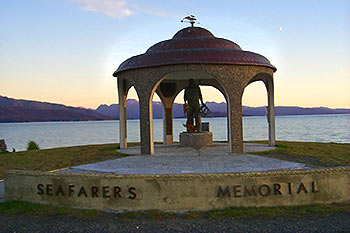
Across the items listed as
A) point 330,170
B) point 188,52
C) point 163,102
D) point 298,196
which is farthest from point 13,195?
point 163,102

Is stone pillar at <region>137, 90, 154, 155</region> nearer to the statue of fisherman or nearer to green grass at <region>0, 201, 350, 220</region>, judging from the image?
the statue of fisherman

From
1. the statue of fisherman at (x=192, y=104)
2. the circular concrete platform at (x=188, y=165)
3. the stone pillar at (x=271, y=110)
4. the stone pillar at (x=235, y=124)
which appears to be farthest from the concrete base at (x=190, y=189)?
the statue of fisherman at (x=192, y=104)

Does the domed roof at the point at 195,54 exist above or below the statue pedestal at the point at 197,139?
above

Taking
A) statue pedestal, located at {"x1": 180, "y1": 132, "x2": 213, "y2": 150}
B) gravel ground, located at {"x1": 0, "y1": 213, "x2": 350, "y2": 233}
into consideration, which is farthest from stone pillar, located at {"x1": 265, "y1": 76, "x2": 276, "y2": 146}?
gravel ground, located at {"x1": 0, "y1": 213, "x2": 350, "y2": 233}

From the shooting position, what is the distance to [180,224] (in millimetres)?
6852

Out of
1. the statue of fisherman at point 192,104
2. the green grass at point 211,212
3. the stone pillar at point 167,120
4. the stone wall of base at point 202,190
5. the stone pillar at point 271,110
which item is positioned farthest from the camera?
the stone pillar at point 167,120

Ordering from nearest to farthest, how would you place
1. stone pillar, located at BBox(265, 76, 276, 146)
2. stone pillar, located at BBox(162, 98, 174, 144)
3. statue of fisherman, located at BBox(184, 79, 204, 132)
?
stone pillar, located at BBox(265, 76, 276, 146), statue of fisherman, located at BBox(184, 79, 204, 132), stone pillar, located at BBox(162, 98, 174, 144)

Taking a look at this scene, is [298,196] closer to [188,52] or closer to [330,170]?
[330,170]

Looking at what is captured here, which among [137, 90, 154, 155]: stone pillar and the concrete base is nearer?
the concrete base

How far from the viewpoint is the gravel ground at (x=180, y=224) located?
6.50 meters

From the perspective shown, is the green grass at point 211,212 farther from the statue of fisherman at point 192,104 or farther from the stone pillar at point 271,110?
the statue of fisherman at point 192,104

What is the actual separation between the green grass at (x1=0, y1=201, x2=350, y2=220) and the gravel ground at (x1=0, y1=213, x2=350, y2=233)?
197mm

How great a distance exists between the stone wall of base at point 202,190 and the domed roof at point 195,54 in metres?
8.13

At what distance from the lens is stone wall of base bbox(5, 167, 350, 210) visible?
7848 millimetres
